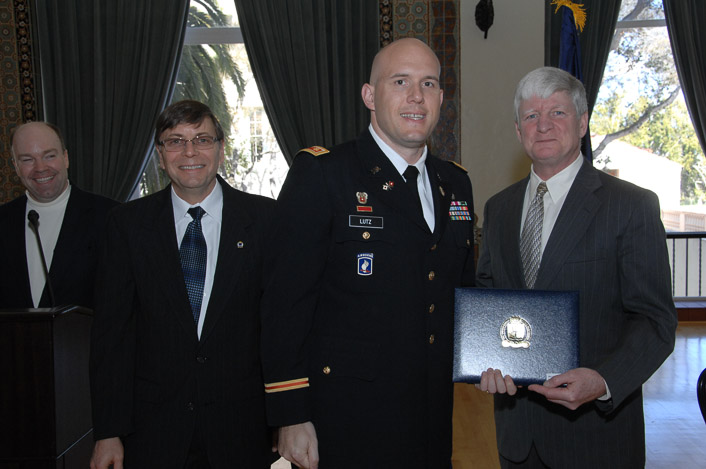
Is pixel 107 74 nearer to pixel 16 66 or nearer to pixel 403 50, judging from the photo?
pixel 16 66

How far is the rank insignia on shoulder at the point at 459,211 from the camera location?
1812mm

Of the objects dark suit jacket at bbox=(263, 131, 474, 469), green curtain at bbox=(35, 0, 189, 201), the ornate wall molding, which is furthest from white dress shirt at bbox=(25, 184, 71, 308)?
the ornate wall molding

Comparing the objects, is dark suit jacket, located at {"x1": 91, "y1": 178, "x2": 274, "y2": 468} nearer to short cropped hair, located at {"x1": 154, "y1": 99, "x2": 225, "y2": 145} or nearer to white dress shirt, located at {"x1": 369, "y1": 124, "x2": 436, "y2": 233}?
short cropped hair, located at {"x1": 154, "y1": 99, "x2": 225, "y2": 145}

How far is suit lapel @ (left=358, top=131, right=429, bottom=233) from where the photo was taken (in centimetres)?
169

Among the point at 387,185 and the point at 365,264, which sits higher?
the point at 387,185

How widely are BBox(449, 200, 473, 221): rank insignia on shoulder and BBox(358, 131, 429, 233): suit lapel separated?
14 centimetres

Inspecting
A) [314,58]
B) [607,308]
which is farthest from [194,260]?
[314,58]

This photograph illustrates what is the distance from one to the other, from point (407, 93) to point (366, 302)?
1.95 ft

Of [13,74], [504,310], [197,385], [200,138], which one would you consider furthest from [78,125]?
[504,310]

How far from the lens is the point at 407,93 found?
1.67m

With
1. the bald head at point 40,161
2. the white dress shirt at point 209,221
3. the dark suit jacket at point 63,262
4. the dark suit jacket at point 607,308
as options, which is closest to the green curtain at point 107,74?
the bald head at point 40,161

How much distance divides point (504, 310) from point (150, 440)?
3.68 feet

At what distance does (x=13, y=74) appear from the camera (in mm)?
6090

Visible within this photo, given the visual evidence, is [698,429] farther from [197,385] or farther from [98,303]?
[98,303]
